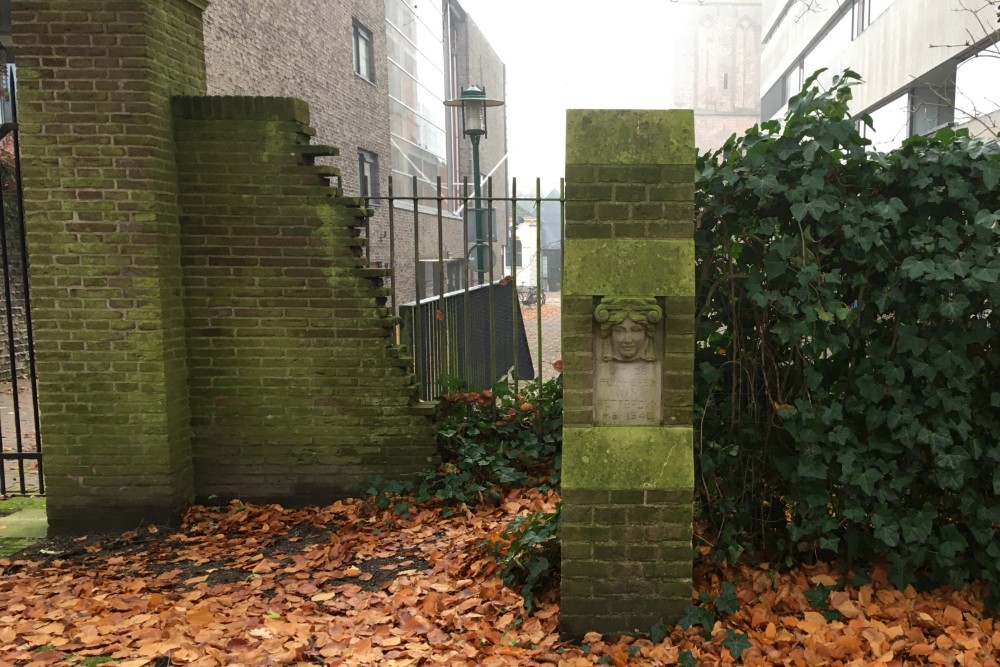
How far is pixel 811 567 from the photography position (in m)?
3.81

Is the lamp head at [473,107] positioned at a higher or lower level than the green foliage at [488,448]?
higher

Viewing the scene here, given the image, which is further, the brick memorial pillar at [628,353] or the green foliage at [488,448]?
the green foliage at [488,448]

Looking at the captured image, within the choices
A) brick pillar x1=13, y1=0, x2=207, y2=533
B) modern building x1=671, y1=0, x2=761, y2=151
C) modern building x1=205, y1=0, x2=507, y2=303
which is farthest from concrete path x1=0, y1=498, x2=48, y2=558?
modern building x1=671, y1=0, x2=761, y2=151

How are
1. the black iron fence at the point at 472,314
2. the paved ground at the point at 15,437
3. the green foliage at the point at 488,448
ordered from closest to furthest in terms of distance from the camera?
the green foliage at the point at 488,448 < the black iron fence at the point at 472,314 < the paved ground at the point at 15,437

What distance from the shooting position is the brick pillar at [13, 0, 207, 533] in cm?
471

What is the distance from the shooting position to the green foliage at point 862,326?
11.3 ft

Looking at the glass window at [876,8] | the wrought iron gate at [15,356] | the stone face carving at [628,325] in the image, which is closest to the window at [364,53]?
the wrought iron gate at [15,356]

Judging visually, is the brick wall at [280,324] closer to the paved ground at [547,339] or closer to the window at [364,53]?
the paved ground at [547,339]

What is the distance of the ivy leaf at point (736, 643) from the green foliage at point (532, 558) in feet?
2.89

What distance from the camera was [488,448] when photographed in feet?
18.5

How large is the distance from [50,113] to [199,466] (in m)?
2.57

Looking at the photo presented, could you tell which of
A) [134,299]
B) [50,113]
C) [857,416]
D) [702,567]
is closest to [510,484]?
[702,567]

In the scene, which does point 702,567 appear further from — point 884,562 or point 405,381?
point 405,381

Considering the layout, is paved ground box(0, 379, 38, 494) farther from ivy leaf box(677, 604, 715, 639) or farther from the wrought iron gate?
ivy leaf box(677, 604, 715, 639)
